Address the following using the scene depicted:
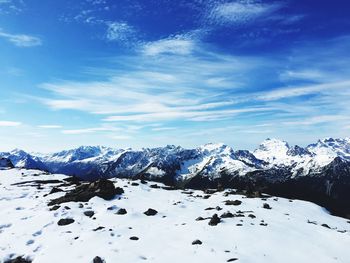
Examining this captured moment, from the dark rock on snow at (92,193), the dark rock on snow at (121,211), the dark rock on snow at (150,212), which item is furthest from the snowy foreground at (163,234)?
the dark rock on snow at (92,193)

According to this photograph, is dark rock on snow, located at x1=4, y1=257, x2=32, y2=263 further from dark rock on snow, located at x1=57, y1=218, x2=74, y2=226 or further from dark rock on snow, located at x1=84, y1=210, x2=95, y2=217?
dark rock on snow, located at x1=84, y1=210, x2=95, y2=217

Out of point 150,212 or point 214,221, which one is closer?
point 214,221

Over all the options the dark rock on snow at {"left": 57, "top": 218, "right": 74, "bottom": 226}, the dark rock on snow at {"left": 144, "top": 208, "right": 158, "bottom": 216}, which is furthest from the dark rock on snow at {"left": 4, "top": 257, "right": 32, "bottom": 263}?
the dark rock on snow at {"left": 144, "top": 208, "right": 158, "bottom": 216}

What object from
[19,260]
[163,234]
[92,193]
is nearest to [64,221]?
[19,260]

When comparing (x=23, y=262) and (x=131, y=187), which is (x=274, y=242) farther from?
(x=131, y=187)

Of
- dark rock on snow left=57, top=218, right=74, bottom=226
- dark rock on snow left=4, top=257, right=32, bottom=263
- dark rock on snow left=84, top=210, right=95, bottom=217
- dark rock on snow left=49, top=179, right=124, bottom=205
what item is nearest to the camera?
dark rock on snow left=4, top=257, right=32, bottom=263

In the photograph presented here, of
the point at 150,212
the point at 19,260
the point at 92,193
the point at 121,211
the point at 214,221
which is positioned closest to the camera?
the point at 19,260

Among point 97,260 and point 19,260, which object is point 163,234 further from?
point 19,260

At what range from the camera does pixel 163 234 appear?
3072 centimetres

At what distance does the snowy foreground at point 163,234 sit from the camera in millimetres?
25516

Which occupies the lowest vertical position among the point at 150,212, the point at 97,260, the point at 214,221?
the point at 97,260

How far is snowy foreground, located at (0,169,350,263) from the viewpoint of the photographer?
83.7 feet

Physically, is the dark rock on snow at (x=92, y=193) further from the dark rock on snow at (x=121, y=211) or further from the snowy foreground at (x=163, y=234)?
the dark rock on snow at (x=121, y=211)

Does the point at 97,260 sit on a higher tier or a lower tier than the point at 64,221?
lower
